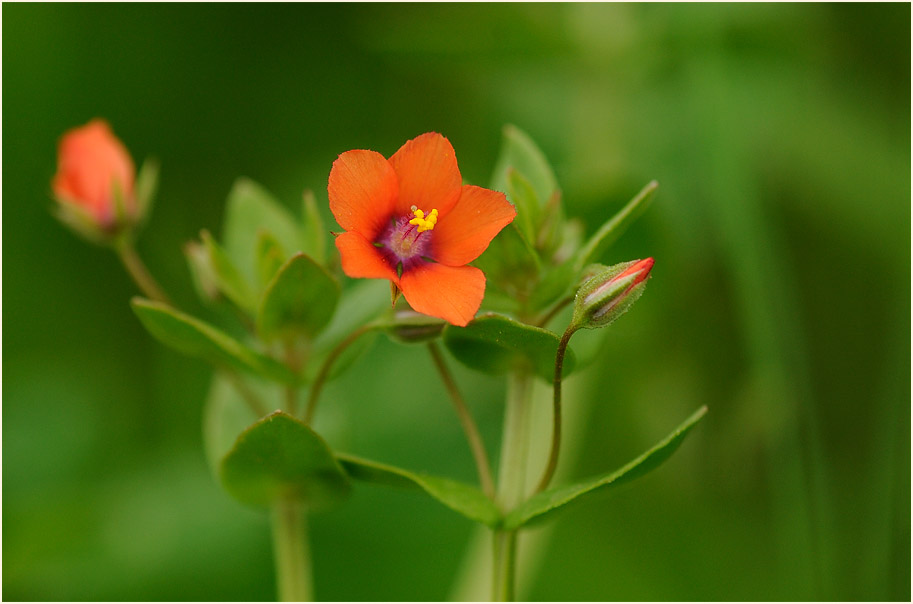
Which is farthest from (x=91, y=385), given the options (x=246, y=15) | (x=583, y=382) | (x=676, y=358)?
(x=676, y=358)

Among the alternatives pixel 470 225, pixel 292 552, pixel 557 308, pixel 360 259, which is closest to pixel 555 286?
pixel 557 308

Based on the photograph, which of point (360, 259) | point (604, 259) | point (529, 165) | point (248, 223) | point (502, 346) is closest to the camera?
point (360, 259)

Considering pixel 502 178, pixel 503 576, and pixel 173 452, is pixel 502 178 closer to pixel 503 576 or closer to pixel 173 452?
pixel 503 576

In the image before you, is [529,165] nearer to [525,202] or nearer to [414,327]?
[525,202]

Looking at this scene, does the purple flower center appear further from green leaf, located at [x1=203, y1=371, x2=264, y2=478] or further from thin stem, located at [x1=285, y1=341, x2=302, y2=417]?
green leaf, located at [x1=203, y1=371, x2=264, y2=478]

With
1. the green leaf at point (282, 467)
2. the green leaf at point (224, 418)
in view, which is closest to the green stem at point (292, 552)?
the green leaf at point (282, 467)

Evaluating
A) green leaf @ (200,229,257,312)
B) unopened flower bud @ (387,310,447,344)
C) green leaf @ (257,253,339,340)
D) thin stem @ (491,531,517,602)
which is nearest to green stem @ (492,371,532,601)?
thin stem @ (491,531,517,602)
